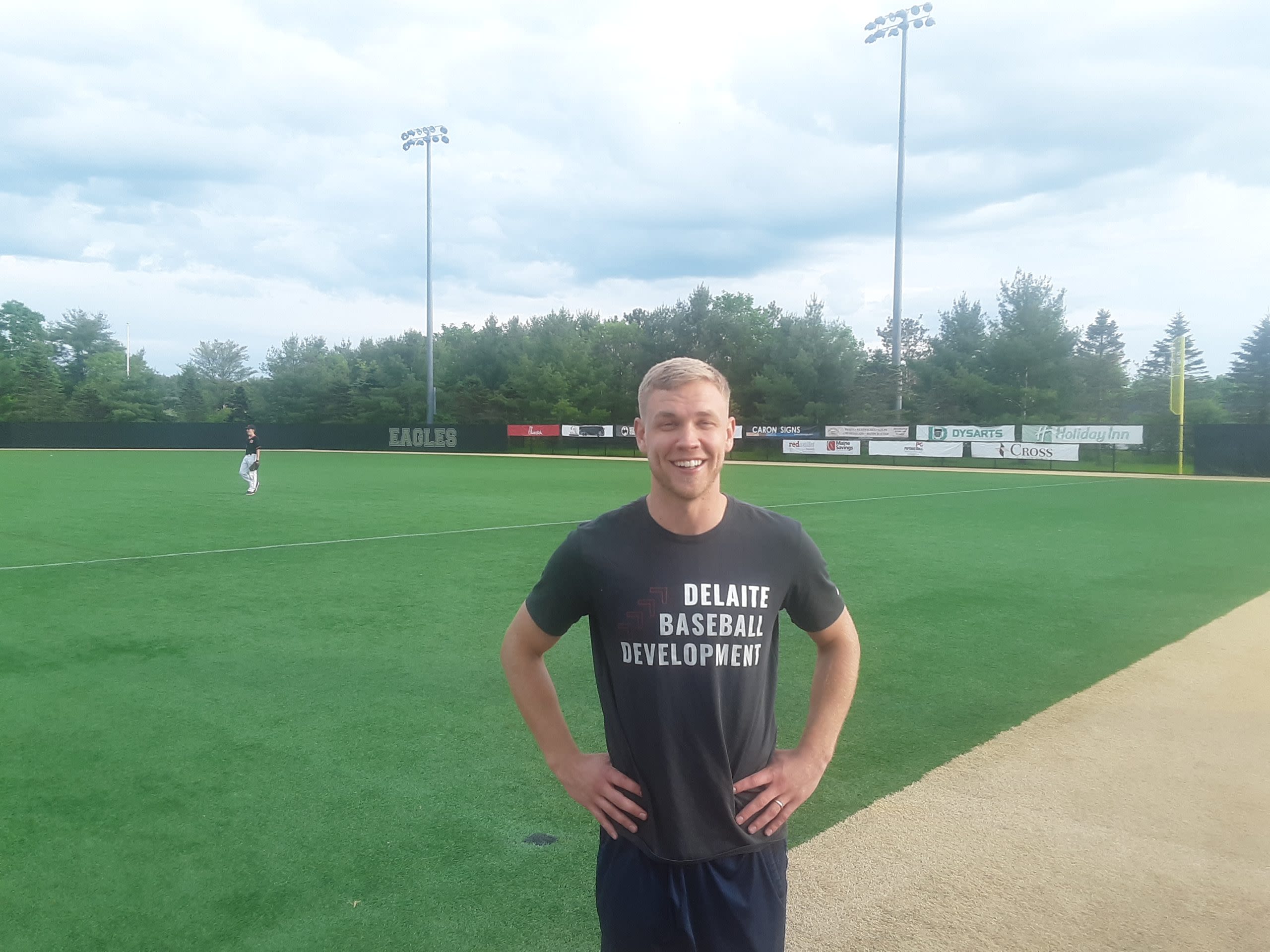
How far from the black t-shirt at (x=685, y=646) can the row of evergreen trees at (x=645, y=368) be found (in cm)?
3963

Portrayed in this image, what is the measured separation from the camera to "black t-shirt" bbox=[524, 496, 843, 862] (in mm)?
2172

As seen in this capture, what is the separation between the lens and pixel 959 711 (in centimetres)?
594

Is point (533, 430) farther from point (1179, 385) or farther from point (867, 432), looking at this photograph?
point (1179, 385)

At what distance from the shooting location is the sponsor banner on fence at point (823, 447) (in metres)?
40.5

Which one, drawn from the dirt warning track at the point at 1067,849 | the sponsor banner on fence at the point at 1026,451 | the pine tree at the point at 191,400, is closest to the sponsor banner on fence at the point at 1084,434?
the sponsor banner on fence at the point at 1026,451

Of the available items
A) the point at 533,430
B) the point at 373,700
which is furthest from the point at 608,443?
the point at 373,700

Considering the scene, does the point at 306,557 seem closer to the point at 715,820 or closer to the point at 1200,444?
the point at 715,820

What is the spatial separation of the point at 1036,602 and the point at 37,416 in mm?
83841

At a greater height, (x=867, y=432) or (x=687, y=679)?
(x=867, y=432)

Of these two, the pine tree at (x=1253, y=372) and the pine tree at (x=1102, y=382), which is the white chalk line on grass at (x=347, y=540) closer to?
the pine tree at (x=1102, y=382)

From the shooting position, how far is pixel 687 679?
7.18ft

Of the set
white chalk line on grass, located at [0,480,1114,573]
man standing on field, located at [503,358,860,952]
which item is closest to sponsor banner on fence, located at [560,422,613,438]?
white chalk line on grass, located at [0,480,1114,573]

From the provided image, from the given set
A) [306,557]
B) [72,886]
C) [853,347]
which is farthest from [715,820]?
[853,347]

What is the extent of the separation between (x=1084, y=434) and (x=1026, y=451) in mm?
2095
